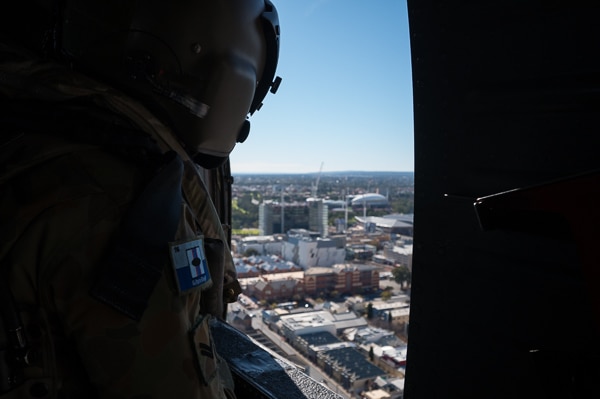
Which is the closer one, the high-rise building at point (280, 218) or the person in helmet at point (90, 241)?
the person in helmet at point (90, 241)

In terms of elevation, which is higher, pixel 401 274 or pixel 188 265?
pixel 188 265

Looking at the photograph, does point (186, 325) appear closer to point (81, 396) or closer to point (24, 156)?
point (81, 396)

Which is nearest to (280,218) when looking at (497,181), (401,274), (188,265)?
(401,274)

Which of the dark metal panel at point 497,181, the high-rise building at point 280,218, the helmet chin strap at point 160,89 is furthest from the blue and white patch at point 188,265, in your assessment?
the high-rise building at point 280,218

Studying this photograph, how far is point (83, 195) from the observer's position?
667mm

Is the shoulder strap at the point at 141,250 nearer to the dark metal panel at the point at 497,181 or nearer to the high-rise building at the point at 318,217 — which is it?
the dark metal panel at the point at 497,181

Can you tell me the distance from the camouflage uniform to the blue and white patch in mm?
17

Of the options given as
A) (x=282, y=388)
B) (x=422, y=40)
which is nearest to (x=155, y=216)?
(x=422, y=40)

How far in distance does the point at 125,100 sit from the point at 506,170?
73 centimetres

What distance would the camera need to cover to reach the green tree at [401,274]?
4.10 meters

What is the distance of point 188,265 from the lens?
2.37 feet

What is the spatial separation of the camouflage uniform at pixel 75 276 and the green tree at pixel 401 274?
3.52m

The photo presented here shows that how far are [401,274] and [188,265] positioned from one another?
3.79 m

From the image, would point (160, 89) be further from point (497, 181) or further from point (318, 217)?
point (318, 217)
